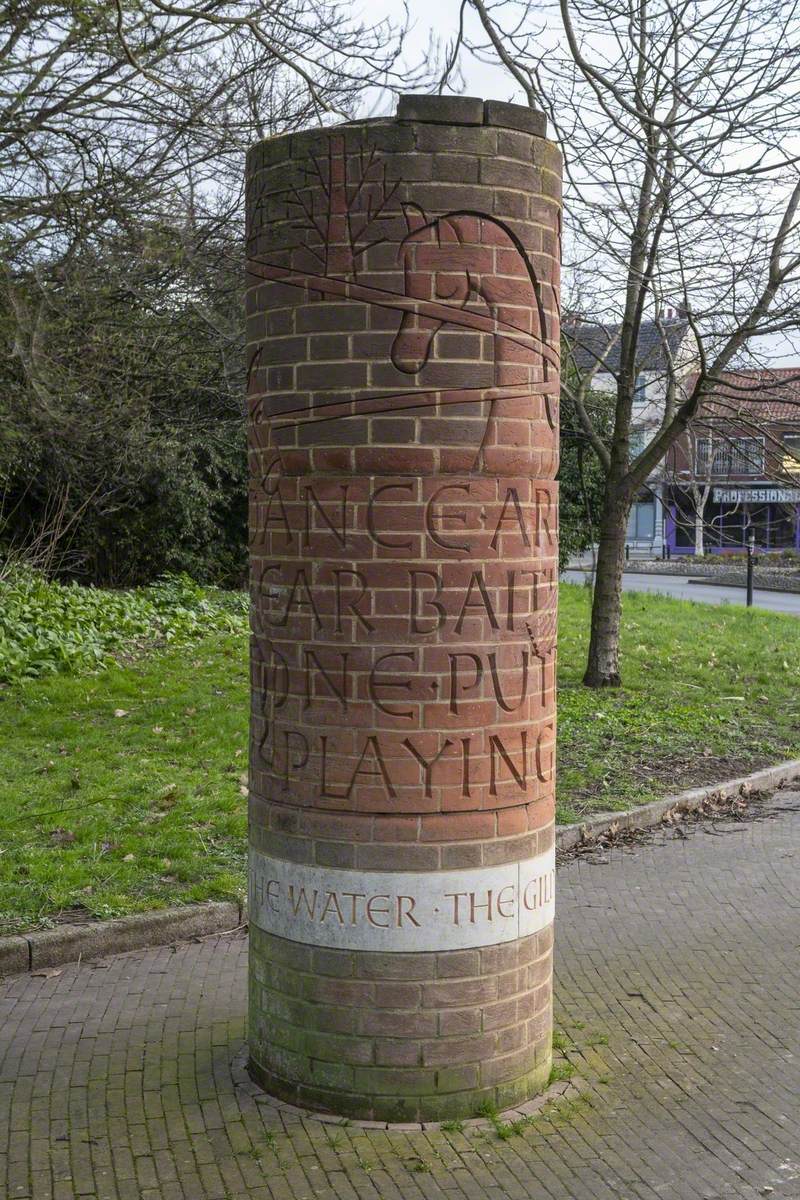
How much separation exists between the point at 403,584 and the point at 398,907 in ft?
→ 3.59

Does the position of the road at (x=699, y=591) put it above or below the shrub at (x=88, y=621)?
below

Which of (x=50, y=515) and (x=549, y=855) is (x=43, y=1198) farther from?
(x=50, y=515)

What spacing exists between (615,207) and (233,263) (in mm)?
3400

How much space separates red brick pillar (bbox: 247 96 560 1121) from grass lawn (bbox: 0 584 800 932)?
2191 millimetres

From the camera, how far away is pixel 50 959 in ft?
18.9

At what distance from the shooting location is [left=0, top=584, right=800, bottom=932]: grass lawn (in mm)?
6684

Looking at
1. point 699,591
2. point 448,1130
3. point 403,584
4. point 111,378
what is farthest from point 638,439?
point 448,1130

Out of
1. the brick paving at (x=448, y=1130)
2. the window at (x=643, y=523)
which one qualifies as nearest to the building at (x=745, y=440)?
the brick paving at (x=448, y=1130)

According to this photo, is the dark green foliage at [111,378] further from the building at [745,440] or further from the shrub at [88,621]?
the building at [745,440]

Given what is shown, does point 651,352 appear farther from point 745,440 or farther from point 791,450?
point 791,450

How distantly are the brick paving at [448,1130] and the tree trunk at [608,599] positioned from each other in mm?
6049

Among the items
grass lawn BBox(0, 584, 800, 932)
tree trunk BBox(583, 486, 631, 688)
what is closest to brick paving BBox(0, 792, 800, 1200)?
grass lawn BBox(0, 584, 800, 932)

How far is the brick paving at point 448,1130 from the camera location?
3.97 metres

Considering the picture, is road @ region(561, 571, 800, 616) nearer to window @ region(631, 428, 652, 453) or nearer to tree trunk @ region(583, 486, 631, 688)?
window @ region(631, 428, 652, 453)
